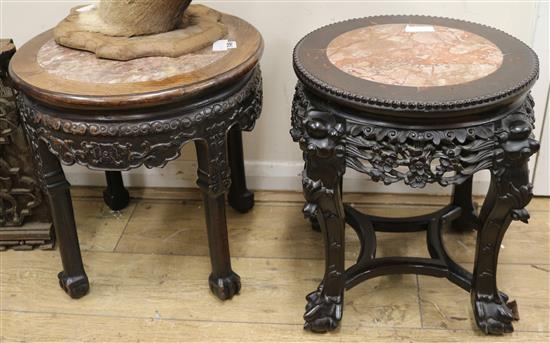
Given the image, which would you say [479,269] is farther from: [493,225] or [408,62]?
[408,62]

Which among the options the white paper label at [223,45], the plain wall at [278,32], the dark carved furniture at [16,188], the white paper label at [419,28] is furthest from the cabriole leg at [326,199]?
the dark carved furniture at [16,188]

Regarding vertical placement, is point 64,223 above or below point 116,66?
below

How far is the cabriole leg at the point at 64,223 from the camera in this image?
1.48 metres

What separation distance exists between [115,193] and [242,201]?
393 mm

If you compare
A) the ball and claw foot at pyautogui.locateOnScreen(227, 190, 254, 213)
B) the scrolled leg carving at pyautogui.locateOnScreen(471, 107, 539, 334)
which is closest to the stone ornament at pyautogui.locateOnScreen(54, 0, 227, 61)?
the ball and claw foot at pyautogui.locateOnScreen(227, 190, 254, 213)

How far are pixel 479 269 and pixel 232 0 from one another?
984mm

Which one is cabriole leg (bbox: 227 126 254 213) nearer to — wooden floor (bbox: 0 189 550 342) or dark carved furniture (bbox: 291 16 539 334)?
wooden floor (bbox: 0 189 550 342)

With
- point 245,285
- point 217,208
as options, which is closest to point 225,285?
point 245,285

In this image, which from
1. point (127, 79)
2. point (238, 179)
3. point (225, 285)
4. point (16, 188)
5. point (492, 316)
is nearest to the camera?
point (127, 79)

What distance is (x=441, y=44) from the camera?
1.45m

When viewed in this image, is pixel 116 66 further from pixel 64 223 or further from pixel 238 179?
pixel 238 179

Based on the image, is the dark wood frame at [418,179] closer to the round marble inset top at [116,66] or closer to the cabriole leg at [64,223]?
the round marble inset top at [116,66]

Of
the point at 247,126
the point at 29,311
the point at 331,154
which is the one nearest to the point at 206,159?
the point at 247,126

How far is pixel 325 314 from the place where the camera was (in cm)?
152
